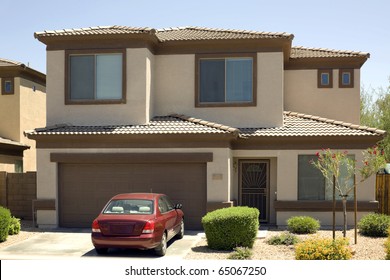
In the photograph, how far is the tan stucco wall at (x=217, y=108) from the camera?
19.3 metres

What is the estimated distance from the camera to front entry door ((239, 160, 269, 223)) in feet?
62.7

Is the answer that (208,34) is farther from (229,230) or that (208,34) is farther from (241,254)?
(241,254)

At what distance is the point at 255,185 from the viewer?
758 inches

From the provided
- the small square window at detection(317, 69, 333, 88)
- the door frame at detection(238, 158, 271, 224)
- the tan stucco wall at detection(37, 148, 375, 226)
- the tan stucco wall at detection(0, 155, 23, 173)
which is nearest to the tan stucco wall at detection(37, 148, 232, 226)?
the tan stucco wall at detection(37, 148, 375, 226)

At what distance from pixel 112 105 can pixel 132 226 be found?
24.3 feet

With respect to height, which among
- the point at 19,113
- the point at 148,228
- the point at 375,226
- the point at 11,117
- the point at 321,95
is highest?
the point at 321,95

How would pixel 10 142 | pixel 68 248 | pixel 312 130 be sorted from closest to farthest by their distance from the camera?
pixel 68 248 → pixel 312 130 → pixel 10 142

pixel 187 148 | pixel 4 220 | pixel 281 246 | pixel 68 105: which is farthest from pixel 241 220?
pixel 68 105

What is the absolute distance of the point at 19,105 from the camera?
24.8 m

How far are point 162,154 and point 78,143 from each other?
303 centimetres

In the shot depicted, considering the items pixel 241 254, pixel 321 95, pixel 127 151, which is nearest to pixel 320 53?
pixel 321 95

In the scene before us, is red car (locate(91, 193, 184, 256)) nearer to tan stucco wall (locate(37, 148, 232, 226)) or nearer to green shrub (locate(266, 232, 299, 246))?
green shrub (locate(266, 232, 299, 246))

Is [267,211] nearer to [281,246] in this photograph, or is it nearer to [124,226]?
[281,246]

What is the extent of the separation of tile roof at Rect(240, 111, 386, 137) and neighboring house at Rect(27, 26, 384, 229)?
0.04 metres
